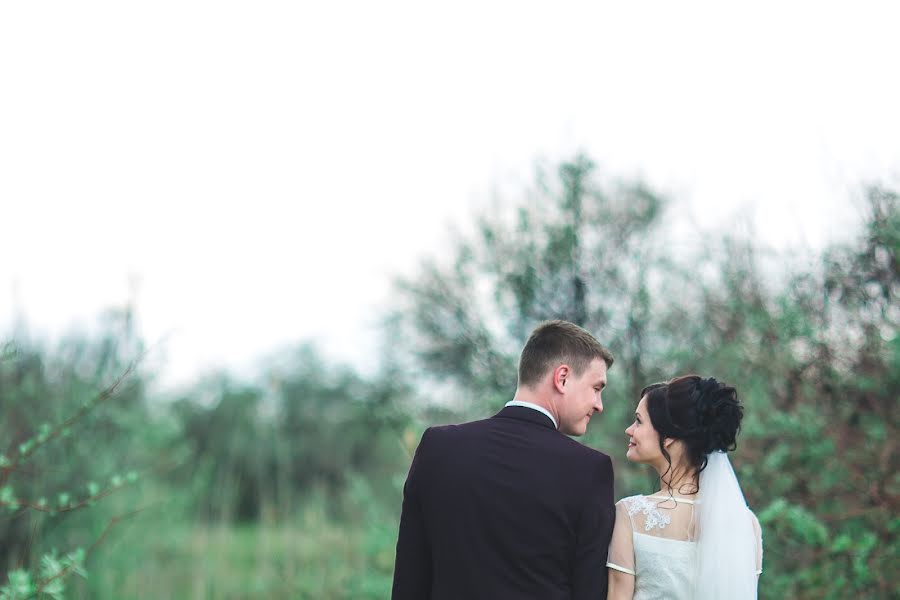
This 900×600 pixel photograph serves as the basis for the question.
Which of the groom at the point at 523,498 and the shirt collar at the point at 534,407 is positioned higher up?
the shirt collar at the point at 534,407

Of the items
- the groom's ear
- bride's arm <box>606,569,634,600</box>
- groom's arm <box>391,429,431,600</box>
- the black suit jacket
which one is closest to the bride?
bride's arm <box>606,569,634,600</box>

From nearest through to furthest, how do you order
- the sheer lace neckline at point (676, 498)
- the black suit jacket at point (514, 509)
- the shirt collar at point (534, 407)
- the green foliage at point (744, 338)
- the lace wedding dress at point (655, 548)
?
the black suit jacket at point (514, 509)
the shirt collar at point (534, 407)
the lace wedding dress at point (655, 548)
the sheer lace neckline at point (676, 498)
the green foliage at point (744, 338)

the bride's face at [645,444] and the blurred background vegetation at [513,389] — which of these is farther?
the blurred background vegetation at [513,389]

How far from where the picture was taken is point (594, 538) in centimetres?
284

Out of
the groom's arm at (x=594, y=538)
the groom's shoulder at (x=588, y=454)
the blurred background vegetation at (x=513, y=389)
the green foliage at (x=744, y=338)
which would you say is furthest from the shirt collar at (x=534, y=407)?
the green foliage at (x=744, y=338)

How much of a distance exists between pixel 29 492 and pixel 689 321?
5.37 m

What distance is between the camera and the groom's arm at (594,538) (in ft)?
9.24

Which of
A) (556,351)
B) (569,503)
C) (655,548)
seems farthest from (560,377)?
(655,548)

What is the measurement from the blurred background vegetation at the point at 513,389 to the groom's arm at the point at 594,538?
2158 millimetres

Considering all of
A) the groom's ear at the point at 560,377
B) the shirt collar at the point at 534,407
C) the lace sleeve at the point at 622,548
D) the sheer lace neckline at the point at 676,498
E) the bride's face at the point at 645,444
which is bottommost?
the lace sleeve at the point at 622,548

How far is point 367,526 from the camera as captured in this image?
7.61 m

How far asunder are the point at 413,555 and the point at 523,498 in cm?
51

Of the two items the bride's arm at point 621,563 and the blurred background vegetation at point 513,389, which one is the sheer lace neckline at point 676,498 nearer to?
the bride's arm at point 621,563

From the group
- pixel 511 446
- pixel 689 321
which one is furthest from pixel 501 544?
pixel 689 321
